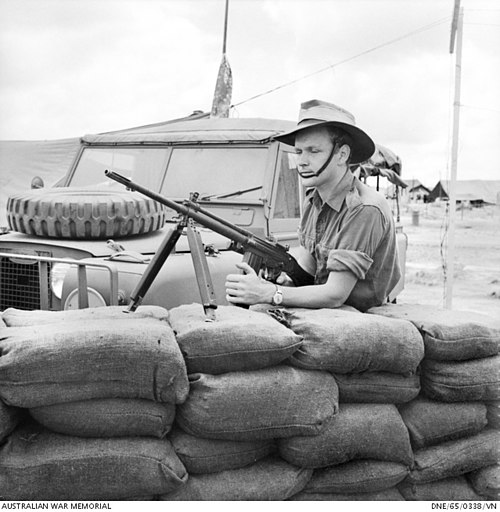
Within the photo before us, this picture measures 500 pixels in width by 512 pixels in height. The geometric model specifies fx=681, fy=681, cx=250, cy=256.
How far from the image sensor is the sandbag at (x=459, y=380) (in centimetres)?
215

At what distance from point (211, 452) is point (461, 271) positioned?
11246mm

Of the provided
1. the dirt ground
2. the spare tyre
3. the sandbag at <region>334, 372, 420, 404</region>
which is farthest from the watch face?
the dirt ground

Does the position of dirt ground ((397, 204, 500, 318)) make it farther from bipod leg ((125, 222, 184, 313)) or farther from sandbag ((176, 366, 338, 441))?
sandbag ((176, 366, 338, 441))

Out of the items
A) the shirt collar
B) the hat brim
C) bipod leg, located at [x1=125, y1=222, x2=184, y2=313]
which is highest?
the hat brim

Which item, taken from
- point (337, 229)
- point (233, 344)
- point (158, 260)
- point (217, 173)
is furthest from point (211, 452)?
point (217, 173)

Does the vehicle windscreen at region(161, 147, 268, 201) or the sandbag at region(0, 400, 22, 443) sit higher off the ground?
the vehicle windscreen at region(161, 147, 268, 201)

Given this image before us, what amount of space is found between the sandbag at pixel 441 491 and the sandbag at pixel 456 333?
40 cm

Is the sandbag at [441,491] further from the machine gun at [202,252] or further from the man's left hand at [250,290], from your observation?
the machine gun at [202,252]

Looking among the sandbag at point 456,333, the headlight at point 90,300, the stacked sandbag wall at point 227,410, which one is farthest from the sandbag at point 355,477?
the headlight at point 90,300

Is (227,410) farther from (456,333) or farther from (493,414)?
(493,414)

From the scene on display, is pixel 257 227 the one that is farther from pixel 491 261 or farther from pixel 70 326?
pixel 491 261

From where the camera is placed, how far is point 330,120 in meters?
2.35

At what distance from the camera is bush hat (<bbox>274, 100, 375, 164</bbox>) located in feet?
7.79

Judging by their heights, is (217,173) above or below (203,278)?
above
